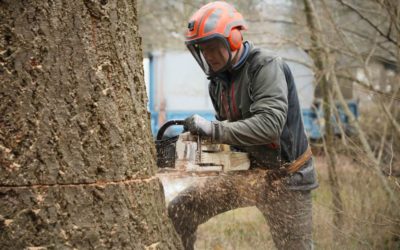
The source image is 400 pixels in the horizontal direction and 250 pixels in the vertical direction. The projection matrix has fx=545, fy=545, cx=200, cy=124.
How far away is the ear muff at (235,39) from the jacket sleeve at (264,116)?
236mm

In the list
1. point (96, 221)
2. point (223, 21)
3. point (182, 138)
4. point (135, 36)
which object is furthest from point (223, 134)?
point (96, 221)

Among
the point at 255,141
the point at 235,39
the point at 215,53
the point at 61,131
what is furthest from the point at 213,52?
the point at 61,131

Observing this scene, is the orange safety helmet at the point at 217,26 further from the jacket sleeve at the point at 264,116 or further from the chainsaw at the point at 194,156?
the chainsaw at the point at 194,156

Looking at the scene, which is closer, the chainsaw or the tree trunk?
the chainsaw

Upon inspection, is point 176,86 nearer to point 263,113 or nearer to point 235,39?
point 235,39

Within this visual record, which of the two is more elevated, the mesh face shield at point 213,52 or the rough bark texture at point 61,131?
the mesh face shield at point 213,52

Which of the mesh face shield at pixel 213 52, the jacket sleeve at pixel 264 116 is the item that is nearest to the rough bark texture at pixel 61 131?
the jacket sleeve at pixel 264 116

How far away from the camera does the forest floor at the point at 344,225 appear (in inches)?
194

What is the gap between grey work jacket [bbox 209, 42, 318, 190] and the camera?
3.52 meters

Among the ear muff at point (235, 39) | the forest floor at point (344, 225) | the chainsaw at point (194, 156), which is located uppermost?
the ear muff at point (235, 39)

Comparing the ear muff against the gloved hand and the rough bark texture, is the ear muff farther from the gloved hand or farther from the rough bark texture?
the rough bark texture

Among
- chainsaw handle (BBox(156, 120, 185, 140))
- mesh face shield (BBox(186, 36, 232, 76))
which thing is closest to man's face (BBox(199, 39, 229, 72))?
mesh face shield (BBox(186, 36, 232, 76))

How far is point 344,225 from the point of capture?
217 inches

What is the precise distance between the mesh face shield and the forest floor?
0.85m
